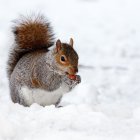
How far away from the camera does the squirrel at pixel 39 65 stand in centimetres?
385

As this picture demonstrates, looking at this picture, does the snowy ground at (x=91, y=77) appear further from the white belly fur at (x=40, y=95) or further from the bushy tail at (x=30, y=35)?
the bushy tail at (x=30, y=35)

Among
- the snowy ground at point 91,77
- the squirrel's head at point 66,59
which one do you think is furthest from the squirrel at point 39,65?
the snowy ground at point 91,77

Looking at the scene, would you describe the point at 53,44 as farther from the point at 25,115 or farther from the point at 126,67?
the point at 126,67

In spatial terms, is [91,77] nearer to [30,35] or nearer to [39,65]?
[30,35]

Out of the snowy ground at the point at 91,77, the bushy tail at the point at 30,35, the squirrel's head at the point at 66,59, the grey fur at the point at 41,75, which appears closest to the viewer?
the snowy ground at the point at 91,77

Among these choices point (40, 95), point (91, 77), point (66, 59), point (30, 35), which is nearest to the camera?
point (66, 59)

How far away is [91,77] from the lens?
20.3 ft

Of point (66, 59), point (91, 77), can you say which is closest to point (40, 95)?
point (66, 59)

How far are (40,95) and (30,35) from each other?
0.47m

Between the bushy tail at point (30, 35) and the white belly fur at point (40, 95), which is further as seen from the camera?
the bushy tail at point (30, 35)

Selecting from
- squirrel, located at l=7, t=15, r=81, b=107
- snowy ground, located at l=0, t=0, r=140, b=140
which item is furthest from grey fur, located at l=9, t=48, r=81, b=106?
snowy ground, located at l=0, t=0, r=140, b=140

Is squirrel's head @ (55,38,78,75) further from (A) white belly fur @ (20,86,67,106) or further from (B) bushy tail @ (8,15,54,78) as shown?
(B) bushy tail @ (8,15,54,78)

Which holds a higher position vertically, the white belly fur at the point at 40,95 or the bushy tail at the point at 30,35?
the bushy tail at the point at 30,35

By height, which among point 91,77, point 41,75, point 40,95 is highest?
point 91,77
